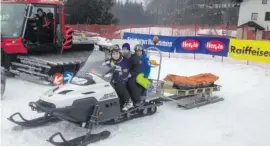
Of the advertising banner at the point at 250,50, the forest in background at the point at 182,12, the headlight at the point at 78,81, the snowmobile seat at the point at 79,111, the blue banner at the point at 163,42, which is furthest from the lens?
the forest in background at the point at 182,12

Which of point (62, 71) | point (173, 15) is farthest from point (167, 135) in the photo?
point (173, 15)

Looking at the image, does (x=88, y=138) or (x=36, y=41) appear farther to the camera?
(x=36, y=41)

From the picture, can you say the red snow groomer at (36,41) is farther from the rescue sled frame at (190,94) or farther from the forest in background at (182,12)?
the forest in background at (182,12)

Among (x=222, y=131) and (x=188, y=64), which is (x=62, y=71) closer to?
(x=222, y=131)

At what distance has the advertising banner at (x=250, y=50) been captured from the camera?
13922 millimetres

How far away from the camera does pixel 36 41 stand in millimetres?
10812

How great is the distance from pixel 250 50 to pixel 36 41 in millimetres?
8757

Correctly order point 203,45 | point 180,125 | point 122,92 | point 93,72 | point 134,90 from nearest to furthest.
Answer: point 93,72
point 122,92
point 134,90
point 180,125
point 203,45

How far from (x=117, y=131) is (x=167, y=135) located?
0.89 metres

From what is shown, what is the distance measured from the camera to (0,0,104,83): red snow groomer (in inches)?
376

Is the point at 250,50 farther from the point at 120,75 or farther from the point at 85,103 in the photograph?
the point at 85,103

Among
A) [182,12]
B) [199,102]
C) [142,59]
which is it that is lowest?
[199,102]

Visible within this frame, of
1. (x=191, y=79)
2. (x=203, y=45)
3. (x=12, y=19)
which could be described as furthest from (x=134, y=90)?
(x=203, y=45)

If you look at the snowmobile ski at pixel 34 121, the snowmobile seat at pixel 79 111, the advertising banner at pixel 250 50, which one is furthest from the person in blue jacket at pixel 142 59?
the advertising banner at pixel 250 50
